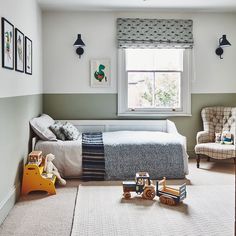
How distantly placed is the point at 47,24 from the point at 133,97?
182 centimetres

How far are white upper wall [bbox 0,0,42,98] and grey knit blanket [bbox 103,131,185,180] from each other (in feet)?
4.28

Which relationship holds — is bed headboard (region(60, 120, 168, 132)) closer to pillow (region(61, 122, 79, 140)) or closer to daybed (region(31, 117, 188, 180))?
pillow (region(61, 122, 79, 140))

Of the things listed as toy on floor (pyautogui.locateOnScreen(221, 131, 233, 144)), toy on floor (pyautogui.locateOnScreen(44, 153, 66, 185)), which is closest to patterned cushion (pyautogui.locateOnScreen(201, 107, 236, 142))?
toy on floor (pyautogui.locateOnScreen(221, 131, 233, 144))

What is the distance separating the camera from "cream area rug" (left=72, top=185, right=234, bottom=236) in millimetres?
2947

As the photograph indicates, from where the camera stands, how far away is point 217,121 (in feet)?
19.1

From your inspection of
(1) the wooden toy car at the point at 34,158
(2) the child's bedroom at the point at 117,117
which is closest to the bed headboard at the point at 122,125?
(2) the child's bedroom at the point at 117,117

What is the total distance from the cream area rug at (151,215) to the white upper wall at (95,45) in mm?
2319

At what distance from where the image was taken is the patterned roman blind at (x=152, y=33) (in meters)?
5.77

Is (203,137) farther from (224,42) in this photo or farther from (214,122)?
(224,42)

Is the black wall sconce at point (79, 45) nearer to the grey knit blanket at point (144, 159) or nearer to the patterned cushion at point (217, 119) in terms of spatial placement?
the grey knit blanket at point (144, 159)

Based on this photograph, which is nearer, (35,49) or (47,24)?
(35,49)

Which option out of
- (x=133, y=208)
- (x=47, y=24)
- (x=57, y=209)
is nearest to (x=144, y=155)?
(x=133, y=208)

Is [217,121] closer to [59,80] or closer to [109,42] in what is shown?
[109,42]

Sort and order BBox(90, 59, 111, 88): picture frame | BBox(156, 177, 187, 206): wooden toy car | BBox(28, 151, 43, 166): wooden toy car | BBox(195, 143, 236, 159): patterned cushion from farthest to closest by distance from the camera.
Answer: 1. BBox(90, 59, 111, 88): picture frame
2. BBox(195, 143, 236, 159): patterned cushion
3. BBox(28, 151, 43, 166): wooden toy car
4. BBox(156, 177, 187, 206): wooden toy car
